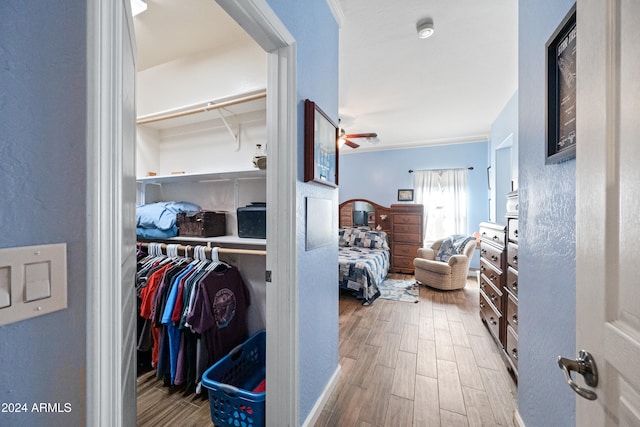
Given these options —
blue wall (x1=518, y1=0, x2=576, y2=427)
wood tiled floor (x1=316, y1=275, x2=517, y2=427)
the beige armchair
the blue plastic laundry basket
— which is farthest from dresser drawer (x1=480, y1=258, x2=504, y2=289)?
the blue plastic laundry basket

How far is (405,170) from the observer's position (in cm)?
543

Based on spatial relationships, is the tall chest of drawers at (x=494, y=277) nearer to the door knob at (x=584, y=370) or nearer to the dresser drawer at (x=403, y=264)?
the door knob at (x=584, y=370)

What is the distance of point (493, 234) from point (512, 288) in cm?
67

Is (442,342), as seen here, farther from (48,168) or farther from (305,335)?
(48,168)

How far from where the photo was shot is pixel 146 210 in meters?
2.01

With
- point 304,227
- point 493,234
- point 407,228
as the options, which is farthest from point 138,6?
point 407,228

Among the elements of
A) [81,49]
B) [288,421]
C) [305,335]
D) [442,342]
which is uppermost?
[81,49]

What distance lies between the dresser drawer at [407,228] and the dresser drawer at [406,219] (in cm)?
6

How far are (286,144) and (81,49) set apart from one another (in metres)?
0.80

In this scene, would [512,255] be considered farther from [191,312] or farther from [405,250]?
[405,250]

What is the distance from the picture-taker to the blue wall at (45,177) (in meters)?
0.38

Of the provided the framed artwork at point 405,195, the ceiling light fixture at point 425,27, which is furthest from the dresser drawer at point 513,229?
the framed artwork at point 405,195

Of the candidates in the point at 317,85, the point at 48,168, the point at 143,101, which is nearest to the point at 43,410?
the point at 48,168

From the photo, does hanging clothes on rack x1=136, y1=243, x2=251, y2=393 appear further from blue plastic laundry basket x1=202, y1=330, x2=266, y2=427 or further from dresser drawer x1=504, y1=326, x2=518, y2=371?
dresser drawer x1=504, y1=326, x2=518, y2=371
